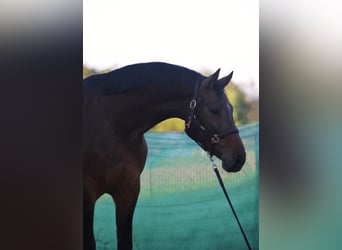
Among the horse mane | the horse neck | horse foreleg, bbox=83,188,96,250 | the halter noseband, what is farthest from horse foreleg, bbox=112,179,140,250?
the horse mane

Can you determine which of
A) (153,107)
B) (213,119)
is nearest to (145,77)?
(153,107)

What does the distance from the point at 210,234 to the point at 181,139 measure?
73 cm

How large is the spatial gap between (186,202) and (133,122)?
2.27ft

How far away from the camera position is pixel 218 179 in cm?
321

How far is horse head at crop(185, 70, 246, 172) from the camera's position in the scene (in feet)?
10.4

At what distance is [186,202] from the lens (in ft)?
10.4

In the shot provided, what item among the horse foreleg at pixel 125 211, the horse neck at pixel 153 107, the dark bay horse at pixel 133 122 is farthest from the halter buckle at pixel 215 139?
the horse foreleg at pixel 125 211

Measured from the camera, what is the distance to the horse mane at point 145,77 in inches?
123

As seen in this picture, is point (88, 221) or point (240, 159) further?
point (240, 159)

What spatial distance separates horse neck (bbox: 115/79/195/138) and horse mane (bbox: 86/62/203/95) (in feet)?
0.17

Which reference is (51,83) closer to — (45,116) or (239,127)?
(45,116)

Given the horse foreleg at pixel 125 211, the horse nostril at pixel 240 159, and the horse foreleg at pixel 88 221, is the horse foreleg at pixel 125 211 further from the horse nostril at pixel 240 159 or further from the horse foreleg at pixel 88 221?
the horse nostril at pixel 240 159

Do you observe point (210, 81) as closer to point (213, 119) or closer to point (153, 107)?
point (213, 119)

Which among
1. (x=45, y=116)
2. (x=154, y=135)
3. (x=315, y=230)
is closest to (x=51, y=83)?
(x=45, y=116)
